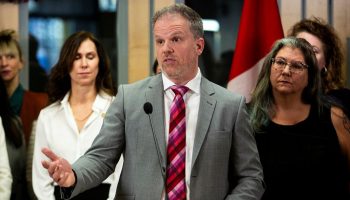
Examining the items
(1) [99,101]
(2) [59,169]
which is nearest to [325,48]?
(1) [99,101]

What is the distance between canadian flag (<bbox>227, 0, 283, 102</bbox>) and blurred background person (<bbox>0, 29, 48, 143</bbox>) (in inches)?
58.5

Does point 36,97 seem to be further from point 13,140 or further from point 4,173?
point 4,173

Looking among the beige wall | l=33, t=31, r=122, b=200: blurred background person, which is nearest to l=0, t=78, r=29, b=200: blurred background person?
l=33, t=31, r=122, b=200: blurred background person

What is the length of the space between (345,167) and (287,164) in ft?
1.24

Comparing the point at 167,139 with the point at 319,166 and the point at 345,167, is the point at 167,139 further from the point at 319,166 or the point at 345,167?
the point at 345,167

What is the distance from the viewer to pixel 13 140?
4164 mm

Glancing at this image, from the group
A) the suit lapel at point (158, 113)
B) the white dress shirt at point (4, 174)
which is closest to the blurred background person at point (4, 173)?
the white dress shirt at point (4, 174)

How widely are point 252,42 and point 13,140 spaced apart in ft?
5.97

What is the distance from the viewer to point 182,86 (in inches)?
102

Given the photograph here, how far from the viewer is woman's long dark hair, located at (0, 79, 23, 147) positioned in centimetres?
413

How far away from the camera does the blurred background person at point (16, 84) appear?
4449 mm

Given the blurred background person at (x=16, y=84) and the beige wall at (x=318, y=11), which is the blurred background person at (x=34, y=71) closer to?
the blurred background person at (x=16, y=84)

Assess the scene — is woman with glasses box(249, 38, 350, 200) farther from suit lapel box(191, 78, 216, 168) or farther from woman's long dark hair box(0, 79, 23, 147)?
woman's long dark hair box(0, 79, 23, 147)

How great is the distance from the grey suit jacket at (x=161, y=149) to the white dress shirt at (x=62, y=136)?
133 cm
